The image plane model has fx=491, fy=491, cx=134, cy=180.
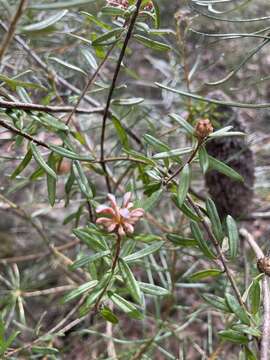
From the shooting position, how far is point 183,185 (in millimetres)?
427

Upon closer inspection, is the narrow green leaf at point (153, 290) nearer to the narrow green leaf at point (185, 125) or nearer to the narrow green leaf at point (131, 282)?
the narrow green leaf at point (131, 282)

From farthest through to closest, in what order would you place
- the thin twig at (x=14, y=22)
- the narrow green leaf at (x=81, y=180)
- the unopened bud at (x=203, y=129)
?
the narrow green leaf at (x=81, y=180) < the unopened bud at (x=203, y=129) < the thin twig at (x=14, y=22)

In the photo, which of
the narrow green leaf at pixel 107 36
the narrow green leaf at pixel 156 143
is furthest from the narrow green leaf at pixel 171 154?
the narrow green leaf at pixel 107 36

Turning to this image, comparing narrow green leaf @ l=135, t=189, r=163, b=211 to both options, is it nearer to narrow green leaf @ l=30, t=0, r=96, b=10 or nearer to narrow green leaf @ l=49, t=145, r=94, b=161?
narrow green leaf @ l=49, t=145, r=94, b=161

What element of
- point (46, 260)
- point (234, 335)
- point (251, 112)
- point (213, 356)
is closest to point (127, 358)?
point (213, 356)

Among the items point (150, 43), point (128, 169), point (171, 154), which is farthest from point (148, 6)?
point (128, 169)

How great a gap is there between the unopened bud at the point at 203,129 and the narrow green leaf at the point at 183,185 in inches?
1.5

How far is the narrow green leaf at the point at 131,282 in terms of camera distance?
41 centimetres

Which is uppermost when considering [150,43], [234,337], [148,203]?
[150,43]

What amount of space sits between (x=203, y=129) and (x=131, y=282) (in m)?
0.14

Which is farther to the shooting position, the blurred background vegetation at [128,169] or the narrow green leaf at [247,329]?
the blurred background vegetation at [128,169]

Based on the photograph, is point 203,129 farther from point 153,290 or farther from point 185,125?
point 153,290

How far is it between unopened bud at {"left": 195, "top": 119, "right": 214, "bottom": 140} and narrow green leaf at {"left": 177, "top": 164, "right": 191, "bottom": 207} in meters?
0.04

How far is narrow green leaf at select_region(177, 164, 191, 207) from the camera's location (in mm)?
418
